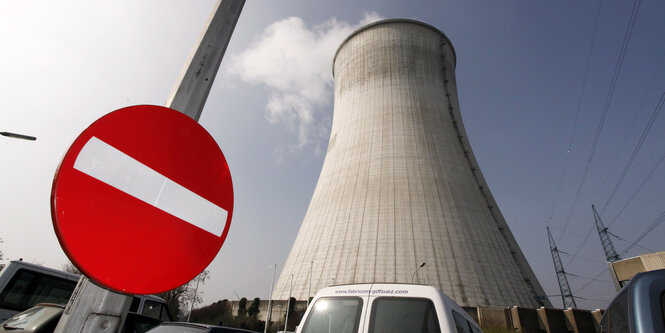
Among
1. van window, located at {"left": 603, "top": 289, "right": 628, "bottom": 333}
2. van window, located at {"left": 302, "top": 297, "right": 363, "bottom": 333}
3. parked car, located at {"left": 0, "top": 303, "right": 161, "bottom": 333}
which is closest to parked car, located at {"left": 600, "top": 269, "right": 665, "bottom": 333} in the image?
van window, located at {"left": 603, "top": 289, "right": 628, "bottom": 333}

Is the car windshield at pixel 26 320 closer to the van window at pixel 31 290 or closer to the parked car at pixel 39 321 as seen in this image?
the parked car at pixel 39 321

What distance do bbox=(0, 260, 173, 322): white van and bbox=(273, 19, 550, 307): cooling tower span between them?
24.2 feet

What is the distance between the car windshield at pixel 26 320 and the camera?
3031 mm

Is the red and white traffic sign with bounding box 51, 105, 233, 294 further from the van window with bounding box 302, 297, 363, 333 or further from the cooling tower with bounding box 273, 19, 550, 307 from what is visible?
the cooling tower with bounding box 273, 19, 550, 307

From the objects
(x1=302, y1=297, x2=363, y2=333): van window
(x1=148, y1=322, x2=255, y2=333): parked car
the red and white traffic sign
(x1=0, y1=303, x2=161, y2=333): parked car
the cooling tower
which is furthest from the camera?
the cooling tower

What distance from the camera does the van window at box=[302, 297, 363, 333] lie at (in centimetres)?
205

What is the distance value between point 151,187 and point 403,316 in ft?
5.67

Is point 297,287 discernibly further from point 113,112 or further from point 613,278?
point 113,112

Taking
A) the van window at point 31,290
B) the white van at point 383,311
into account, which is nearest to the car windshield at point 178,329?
the white van at point 383,311

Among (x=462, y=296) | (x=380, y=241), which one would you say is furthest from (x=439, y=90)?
(x=462, y=296)

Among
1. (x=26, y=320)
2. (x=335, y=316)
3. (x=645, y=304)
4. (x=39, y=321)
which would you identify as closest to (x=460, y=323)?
(x=335, y=316)

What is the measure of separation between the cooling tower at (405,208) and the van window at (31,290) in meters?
7.48

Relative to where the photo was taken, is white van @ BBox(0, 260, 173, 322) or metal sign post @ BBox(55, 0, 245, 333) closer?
metal sign post @ BBox(55, 0, 245, 333)

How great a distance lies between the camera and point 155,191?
2.54 ft
